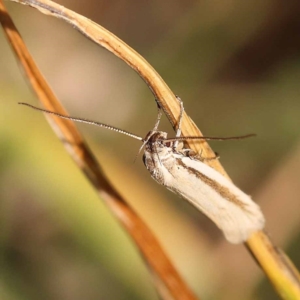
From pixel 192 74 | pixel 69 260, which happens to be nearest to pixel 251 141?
pixel 192 74

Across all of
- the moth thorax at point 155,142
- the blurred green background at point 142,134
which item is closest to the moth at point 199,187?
the moth thorax at point 155,142

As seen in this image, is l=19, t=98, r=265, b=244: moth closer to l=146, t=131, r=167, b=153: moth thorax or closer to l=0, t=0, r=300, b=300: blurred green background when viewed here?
l=146, t=131, r=167, b=153: moth thorax

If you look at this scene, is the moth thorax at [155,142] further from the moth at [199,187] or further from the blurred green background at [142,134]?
the blurred green background at [142,134]

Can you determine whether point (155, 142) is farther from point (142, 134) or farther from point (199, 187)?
point (142, 134)

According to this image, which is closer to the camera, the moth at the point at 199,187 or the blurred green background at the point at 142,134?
the moth at the point at 199,187

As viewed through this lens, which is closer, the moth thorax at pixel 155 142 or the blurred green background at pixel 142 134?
the moth thorax at pixel 155 142

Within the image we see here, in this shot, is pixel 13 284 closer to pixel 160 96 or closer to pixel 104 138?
pixel 104 138

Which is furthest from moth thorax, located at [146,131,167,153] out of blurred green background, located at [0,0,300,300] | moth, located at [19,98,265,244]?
blurred green background, located at [0,0,300,300]
